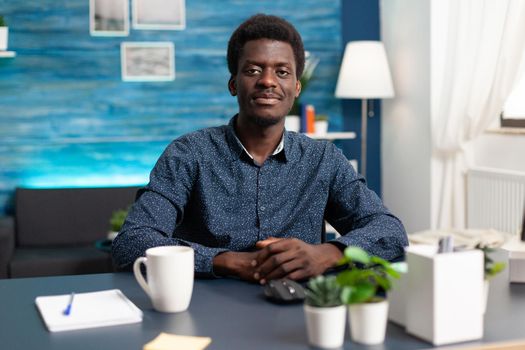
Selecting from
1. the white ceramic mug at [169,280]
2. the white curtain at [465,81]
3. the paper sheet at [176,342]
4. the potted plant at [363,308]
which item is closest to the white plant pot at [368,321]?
the potted plant at [363,308]

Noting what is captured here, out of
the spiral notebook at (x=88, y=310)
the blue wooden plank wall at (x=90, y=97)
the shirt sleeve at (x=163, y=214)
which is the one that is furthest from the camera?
the blue wooden plank wall at (x=90, y=97)

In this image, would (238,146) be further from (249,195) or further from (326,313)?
(326,313)

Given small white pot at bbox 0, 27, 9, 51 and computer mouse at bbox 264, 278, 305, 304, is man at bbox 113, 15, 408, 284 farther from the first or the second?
small white pot at bbox 0, 27, 9, 51

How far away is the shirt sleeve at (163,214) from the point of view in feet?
5.41

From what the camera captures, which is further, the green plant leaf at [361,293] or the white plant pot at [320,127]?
the white plant pot at [320,127]

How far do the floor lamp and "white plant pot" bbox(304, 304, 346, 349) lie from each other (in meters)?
3.59

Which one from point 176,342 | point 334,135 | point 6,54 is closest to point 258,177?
point 176,342

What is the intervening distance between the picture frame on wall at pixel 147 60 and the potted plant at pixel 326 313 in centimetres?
369

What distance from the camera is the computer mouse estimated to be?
1.34 meters

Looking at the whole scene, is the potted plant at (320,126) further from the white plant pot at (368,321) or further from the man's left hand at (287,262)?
the white plant pot at (368,321)

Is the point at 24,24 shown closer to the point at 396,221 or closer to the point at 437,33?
the point at 437,33

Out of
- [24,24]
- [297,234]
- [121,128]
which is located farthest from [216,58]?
[297,234]

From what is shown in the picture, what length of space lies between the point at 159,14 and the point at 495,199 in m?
2.27

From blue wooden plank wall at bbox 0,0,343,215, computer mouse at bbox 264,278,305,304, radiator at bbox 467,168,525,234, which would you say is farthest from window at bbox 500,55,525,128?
computer mouse at bbox 264,278,305,304
